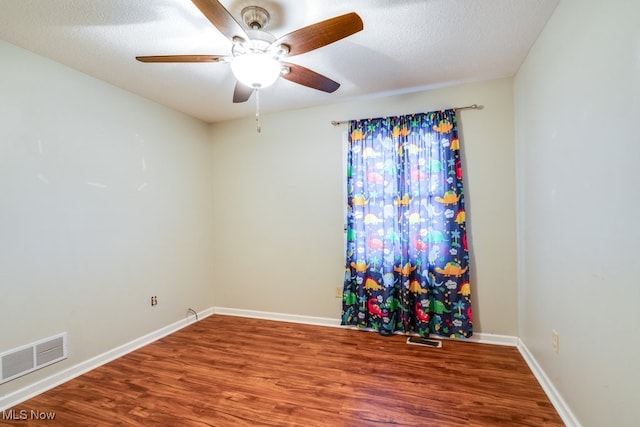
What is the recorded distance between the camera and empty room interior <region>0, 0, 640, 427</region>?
4.50 feet

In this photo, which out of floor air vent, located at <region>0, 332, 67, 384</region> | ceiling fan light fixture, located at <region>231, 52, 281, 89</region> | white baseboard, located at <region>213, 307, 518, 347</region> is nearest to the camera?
ceiling fan light fixture, located at <region>231, 52, 281, 89</region>

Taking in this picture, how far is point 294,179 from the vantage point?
3.26 m

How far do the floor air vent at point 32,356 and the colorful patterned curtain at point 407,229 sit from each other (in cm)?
234

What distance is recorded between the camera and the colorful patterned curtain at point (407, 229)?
103 inches

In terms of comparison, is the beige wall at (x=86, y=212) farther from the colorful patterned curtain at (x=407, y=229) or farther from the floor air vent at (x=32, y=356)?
the colorful patterned curtain at (x=407, y=229)

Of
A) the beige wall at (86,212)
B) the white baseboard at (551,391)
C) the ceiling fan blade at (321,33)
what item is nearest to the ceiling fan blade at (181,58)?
the ceiling fan blade at (321,33)

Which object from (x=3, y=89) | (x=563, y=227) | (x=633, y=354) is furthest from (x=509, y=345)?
(x=3, y=89)

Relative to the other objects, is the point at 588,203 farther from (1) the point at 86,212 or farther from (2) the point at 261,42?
(1) the point at 86,212

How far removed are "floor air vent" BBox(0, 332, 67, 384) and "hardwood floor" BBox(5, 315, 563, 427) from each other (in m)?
0.20

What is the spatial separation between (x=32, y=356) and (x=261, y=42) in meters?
2.55

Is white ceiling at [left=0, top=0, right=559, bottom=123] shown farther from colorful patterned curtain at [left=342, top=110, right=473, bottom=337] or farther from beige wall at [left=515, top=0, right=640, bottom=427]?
colorful patterned curtain at [left=342, top=110, right=473, bottom=337]

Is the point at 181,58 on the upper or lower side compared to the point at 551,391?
upper

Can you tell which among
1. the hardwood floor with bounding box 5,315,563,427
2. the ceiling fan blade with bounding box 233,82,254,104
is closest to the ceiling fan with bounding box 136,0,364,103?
the ceiling fan blade with bounding box 233,82,254,104

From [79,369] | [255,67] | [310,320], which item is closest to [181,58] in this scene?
[255,67]
